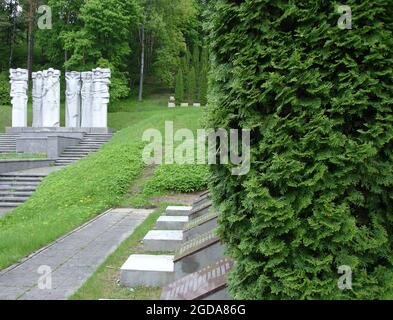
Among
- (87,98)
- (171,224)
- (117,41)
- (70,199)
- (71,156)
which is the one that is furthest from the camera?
(117,41)

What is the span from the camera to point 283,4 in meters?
3.06

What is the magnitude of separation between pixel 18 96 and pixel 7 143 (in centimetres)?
413

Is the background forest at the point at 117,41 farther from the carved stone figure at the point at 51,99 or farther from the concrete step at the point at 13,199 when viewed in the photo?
the concrete step at the point at 13,199


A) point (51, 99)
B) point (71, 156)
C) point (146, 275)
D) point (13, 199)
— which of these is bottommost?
point (13, 199)

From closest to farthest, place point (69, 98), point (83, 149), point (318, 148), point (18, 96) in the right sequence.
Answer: point (318, 148) < point (83, 149) < point (69, 98) < point (18, 96)

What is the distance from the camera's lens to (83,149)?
20812mm

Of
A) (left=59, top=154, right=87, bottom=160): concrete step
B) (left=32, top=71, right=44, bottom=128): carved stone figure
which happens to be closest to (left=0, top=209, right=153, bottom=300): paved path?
(left=59, top=154, right=87, bottom=160): concrete step

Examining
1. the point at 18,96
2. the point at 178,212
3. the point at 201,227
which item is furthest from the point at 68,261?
the point at 18,96

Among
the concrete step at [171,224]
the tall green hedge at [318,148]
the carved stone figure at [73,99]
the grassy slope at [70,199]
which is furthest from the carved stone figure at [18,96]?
the tall green hedge at [318,148]

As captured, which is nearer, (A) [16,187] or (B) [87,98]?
(A) [16,187]

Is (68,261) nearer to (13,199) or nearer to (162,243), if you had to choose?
(162,243)

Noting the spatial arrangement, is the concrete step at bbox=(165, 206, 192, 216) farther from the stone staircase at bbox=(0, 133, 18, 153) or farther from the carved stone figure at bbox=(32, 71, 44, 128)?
the carved stone figure at bbox=(32, 71, 44, 128)

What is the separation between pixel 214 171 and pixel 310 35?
1.34m

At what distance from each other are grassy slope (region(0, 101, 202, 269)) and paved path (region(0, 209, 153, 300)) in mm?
320
